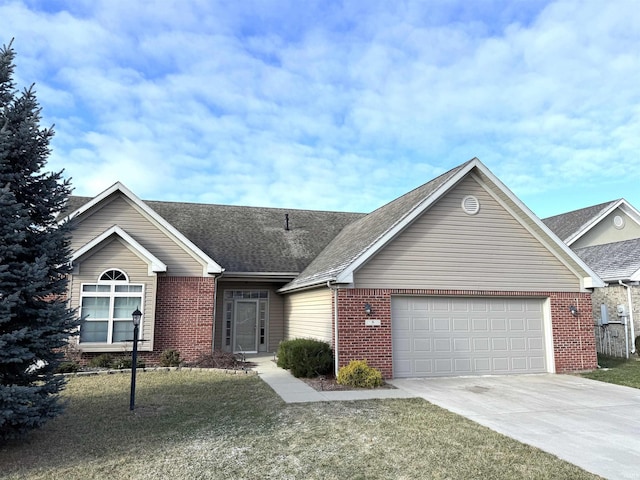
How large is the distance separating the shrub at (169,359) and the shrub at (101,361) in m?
1.46

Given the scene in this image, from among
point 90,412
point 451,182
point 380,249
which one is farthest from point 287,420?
point 451,182

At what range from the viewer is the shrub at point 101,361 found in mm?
13262

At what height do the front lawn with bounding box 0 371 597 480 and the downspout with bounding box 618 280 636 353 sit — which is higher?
the downspout with bounding box 618 280 636 353

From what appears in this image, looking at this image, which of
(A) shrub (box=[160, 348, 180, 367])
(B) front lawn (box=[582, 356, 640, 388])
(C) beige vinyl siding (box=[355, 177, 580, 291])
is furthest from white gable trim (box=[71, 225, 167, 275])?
(B) front lawn (box=[582, 356, 640, 388])

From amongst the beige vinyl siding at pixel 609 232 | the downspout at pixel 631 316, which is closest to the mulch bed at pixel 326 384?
the downspout at pixel 631 316

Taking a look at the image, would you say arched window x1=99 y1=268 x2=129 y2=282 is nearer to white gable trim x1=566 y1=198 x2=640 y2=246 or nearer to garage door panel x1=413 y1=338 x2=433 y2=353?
garage door panel x1=413 y1=338 x2=433 y2=353

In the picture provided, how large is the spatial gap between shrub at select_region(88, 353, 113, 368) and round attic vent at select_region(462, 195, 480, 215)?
447 inches

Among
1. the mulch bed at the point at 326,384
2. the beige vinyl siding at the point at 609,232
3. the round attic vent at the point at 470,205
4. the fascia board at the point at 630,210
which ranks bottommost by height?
the mulch bed at the point at 326,384

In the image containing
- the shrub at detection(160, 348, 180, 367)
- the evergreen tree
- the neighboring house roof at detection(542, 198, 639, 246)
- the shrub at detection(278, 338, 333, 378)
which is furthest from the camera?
the neighboring house roof at detection(542, 198, 639, 246)

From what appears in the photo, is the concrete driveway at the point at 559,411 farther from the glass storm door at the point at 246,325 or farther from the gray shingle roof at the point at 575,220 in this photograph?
the gray shingle roof at the point at 575,220

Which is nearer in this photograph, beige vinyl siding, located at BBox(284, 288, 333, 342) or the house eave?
beige vinyl siding, located at BBox(284, 288, 333, 342)

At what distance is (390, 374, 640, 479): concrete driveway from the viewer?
601 cm

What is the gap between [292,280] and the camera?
17.4 metres

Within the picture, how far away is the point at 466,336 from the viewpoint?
12523 mm
